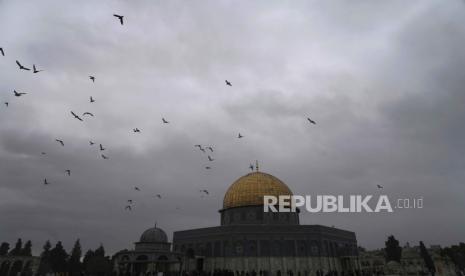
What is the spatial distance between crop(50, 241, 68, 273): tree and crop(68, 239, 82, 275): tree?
1.17 metres

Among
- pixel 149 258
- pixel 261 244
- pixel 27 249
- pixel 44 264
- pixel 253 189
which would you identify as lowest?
pixel 44 264

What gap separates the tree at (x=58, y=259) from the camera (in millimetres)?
61722

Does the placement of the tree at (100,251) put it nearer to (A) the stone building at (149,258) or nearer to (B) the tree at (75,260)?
(B) the tree at (75,260)

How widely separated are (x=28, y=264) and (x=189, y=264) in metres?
41.8

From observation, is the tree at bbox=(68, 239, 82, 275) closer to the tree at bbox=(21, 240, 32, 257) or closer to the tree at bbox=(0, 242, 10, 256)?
the tree at bbox=(21, 240, 32, 257)

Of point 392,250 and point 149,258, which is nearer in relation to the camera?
point 149,258

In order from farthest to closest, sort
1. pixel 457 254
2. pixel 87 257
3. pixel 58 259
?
pixel 87 257
pixel 457 254
pixel 58 259

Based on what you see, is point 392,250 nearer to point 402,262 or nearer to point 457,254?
point 402,262

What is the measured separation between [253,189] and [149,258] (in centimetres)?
1629

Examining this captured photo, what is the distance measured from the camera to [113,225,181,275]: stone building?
134 ft

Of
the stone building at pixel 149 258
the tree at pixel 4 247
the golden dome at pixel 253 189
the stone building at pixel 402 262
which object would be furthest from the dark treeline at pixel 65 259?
the stone building at pixel 402 262

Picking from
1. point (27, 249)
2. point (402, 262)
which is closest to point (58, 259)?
point (27, 249)

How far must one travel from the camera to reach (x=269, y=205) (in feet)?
150

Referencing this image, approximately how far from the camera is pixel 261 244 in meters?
41.5
